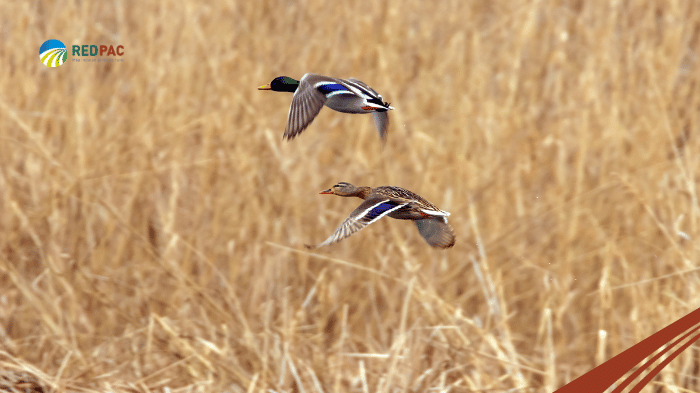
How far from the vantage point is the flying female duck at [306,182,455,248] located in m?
0.72

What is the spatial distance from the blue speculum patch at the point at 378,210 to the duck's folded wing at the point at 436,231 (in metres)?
0.05

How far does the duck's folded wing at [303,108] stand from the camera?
0.69 metres

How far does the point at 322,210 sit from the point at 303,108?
5.23 ft

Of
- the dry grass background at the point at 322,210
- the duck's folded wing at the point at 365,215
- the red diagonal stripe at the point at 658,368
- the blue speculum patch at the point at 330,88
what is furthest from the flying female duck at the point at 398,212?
the red diagonal stripe at the point at 658,368

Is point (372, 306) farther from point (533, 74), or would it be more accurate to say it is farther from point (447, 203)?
point (533, 74)

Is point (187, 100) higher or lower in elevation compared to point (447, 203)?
higher

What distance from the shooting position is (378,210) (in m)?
0.74

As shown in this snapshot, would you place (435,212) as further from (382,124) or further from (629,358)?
(629,358)

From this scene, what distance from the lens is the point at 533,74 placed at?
3.24 metres

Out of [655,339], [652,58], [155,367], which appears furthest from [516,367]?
[652,58]

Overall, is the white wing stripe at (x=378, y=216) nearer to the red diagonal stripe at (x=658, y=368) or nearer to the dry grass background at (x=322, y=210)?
the dry grass background at (x=322, y=210)

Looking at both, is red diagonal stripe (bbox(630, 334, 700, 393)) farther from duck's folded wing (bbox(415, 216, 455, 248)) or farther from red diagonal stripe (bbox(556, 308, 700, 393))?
duck's folded wing (bbox(415, 216, 455, 248))

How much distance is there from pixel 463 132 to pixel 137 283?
1.23m

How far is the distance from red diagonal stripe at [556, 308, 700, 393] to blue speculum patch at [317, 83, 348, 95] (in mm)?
1427
